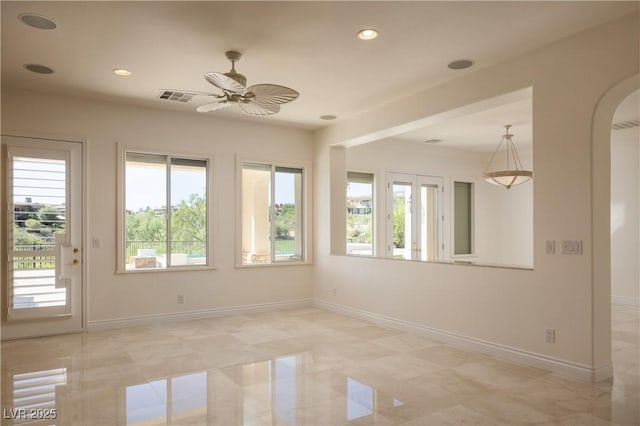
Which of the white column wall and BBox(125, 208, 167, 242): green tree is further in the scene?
the white column wall

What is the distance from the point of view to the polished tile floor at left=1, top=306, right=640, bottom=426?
9.75ft

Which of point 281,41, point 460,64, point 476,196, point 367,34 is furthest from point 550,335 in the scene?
point 476,196

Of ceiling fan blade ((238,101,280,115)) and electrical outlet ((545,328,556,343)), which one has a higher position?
ceiling fan blade ((238,101,280,115))

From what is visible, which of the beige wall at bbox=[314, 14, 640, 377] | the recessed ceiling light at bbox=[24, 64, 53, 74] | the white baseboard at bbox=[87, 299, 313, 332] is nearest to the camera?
the beige wall at bbox=[314, 14, 640, 377]

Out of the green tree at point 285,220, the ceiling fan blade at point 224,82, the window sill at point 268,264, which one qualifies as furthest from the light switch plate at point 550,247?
the green tree at point 285,220

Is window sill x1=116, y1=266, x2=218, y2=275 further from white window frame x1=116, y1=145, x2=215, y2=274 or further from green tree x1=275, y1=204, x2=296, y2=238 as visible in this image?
green tree x1=275, y1=204, x2=296, y2=238

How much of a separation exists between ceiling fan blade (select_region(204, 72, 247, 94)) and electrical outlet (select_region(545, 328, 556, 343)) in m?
3.39

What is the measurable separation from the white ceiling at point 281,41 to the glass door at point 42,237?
856 mm

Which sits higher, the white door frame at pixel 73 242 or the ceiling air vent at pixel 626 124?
the ceiling air vent at pixel 626 124

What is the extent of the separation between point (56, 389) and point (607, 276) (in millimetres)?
4590

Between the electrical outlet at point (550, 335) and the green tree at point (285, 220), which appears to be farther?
the green tree at point (285, 220)

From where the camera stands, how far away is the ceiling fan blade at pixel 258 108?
4117 millimetres

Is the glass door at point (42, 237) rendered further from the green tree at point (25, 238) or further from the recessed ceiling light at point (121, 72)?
the recessed ceiling light at point (121, 72)

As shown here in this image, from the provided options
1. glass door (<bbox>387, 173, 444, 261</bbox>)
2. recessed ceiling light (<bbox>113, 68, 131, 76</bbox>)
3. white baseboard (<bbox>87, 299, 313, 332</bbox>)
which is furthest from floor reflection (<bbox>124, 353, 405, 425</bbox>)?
glass door (<bbox>387, 173, 444, 261</bbox>)
